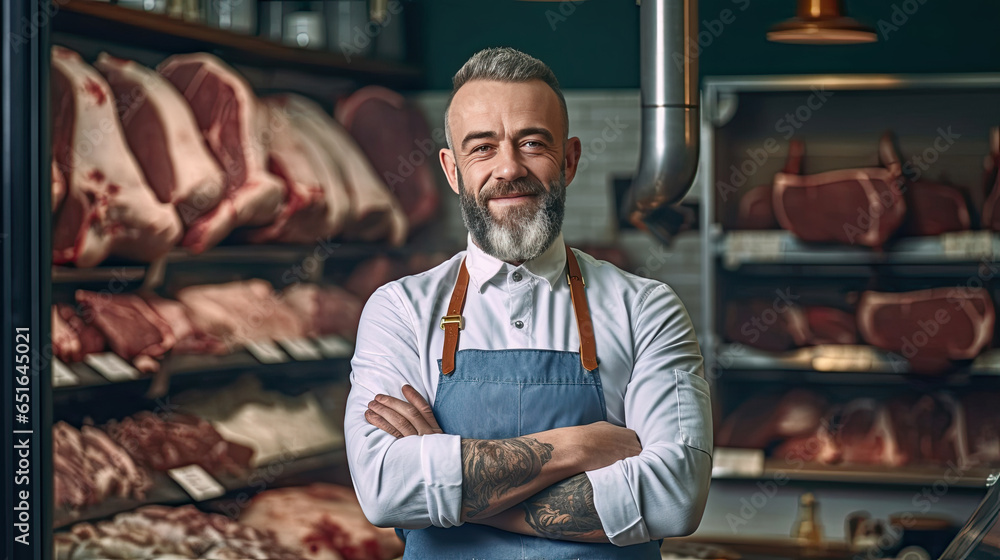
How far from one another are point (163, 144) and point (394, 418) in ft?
7.36

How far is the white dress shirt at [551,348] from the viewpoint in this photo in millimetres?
1736

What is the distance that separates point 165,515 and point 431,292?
2014 millimetres

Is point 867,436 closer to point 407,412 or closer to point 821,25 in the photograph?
point 821,25

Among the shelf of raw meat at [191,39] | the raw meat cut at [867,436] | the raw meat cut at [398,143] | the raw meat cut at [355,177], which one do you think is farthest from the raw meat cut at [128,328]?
the raw meat cut at [867,436]

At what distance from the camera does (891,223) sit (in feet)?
13.9

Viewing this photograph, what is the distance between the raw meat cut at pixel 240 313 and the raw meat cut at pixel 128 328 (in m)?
0.23

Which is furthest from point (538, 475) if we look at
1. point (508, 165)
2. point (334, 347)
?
point (334, 347)

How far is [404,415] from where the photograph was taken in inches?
71.7

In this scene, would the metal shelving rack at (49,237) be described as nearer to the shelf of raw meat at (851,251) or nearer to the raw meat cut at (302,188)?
the raw meat cut at (302,188)

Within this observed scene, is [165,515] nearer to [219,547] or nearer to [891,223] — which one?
[219,547]

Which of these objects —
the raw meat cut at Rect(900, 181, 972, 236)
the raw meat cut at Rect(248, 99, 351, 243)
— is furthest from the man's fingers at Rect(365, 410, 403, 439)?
the raw meat cut at Rect(900, 181, 972, 236)

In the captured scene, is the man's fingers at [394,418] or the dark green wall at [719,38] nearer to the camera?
the man's fingers at [394,418]

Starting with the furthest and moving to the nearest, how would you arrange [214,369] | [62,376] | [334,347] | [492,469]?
1. [334,347]
2. [214,369]
3. [62,376]
4. [492,469]

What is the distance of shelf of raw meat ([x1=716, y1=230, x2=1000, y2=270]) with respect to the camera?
410 centimetres
